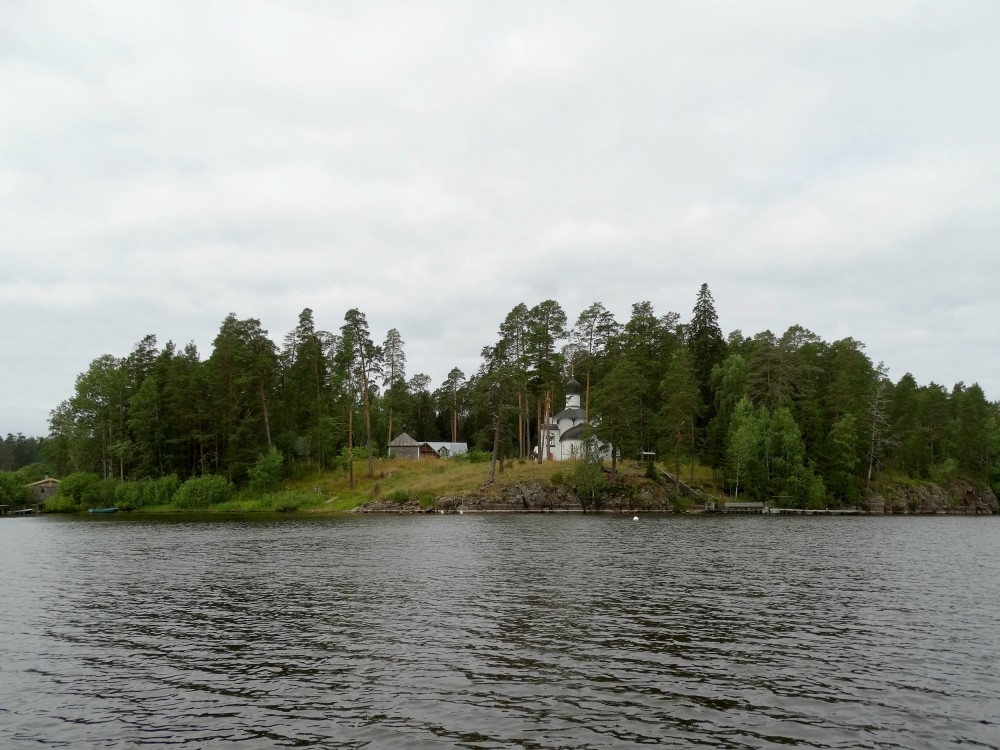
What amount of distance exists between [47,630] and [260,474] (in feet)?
245

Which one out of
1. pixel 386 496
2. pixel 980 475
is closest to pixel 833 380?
pixel 980 475

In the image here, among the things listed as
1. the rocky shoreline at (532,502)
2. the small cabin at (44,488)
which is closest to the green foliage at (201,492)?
the rocky shoreline at (532,502)

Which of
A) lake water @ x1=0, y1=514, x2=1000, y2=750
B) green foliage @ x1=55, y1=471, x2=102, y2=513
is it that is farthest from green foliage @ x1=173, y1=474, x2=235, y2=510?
lake water @ x1=0, y1=514, x2=1000, y2=750

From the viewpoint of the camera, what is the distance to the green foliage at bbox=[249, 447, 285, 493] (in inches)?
3752

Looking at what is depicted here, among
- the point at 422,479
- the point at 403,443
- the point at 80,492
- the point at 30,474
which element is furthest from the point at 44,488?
the point at 422,479

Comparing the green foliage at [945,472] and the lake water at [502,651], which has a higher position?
the green foliage at [945,472]

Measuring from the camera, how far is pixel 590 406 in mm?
102438

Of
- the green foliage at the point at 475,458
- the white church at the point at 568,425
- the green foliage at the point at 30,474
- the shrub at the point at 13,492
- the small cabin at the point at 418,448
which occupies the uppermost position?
the white church at the point at 568,425

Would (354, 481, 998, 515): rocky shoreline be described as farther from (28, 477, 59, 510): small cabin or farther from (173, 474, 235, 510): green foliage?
(28, 477, 59, 510): small cabin

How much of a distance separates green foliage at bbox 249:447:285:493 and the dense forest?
1318mm

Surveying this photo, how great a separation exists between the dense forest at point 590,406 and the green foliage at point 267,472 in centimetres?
132

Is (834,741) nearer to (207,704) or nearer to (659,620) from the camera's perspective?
(659,620)

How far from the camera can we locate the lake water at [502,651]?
13898mm

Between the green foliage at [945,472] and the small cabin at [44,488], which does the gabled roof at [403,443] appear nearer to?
the small cabin at [44,488]
